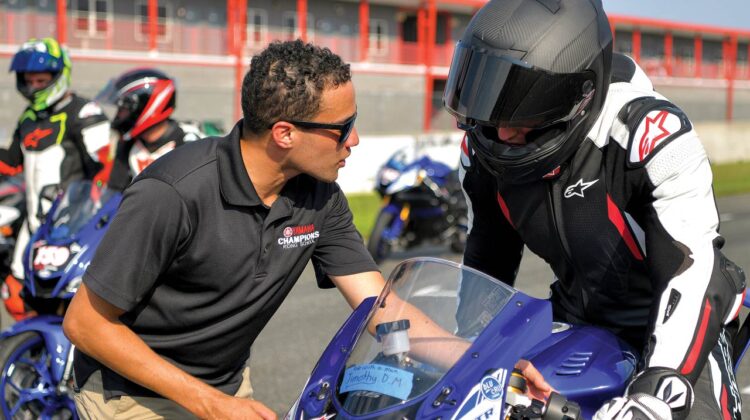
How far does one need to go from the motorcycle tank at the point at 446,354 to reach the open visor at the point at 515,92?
452mm

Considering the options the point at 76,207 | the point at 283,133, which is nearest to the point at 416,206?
the point at 76,207

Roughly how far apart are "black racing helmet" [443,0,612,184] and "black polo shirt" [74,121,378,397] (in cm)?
66

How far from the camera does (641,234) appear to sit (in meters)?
2.68

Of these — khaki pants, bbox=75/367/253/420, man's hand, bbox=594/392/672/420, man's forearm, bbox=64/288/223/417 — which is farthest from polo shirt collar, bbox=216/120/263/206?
man's hand, bbox=594/392/672/420

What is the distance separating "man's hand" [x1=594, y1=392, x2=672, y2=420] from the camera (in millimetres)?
2154

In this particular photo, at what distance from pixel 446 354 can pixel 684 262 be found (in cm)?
70

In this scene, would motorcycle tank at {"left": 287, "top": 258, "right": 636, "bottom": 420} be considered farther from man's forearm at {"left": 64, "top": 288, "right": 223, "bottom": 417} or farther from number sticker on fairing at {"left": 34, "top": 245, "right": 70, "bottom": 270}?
number sticker on fairing at {"left": 34, "top": 245, "right": 70, "bottom": 270}

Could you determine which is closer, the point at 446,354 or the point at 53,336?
the point at 446,354

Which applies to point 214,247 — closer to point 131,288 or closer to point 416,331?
point 131,288

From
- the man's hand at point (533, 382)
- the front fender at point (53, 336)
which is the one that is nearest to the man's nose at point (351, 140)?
the man's hand at point (533, 382)

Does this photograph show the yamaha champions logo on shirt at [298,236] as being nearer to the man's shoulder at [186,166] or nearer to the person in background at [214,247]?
the person in background at [214,247]

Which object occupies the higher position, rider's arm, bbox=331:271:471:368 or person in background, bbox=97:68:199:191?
rider's arm, bbox=331:271:471:368

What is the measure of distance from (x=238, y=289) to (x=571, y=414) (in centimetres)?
121

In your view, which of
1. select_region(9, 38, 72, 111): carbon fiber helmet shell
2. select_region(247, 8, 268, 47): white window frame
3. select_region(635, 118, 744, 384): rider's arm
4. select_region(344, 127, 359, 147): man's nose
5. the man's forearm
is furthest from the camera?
select_region(247, 8, 268, 47): white window frame
